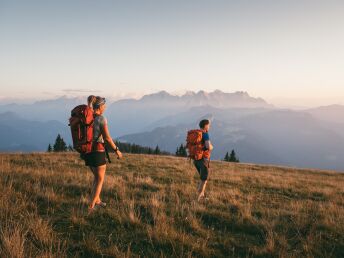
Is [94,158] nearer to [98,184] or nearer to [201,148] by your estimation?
[98,184]

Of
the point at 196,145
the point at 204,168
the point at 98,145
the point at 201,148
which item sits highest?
the point at 98,145

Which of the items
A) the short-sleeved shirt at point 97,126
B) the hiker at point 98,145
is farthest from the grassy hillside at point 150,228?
the short-sleeved shirt at point 97,126

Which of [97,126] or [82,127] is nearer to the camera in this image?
[82,127]

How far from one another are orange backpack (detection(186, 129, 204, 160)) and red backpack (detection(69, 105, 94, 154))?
3949 mm

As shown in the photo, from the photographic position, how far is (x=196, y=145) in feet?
33.2

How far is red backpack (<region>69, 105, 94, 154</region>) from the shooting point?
276 inches

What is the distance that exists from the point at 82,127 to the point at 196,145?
4324 millimetres

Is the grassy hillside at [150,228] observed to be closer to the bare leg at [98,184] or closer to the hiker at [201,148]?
the bare leg at [98,184]

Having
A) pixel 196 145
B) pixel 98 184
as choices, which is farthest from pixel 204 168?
pixel 98 184

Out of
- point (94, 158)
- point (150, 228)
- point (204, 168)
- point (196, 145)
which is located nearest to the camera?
point (150, 228)

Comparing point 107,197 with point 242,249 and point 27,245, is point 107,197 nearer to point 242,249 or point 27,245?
point 27,245

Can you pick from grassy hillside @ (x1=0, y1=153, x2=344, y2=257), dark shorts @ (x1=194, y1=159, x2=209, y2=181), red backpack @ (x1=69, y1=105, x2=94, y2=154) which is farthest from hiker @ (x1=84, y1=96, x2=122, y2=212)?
dark shorts @ (x1=194, y1=159, x2=209, y2=181)

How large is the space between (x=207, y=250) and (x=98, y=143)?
3740mm

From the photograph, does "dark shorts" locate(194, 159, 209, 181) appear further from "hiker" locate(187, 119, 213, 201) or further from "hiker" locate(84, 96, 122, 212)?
"hiker" locate(84, 96, 122, 212)
